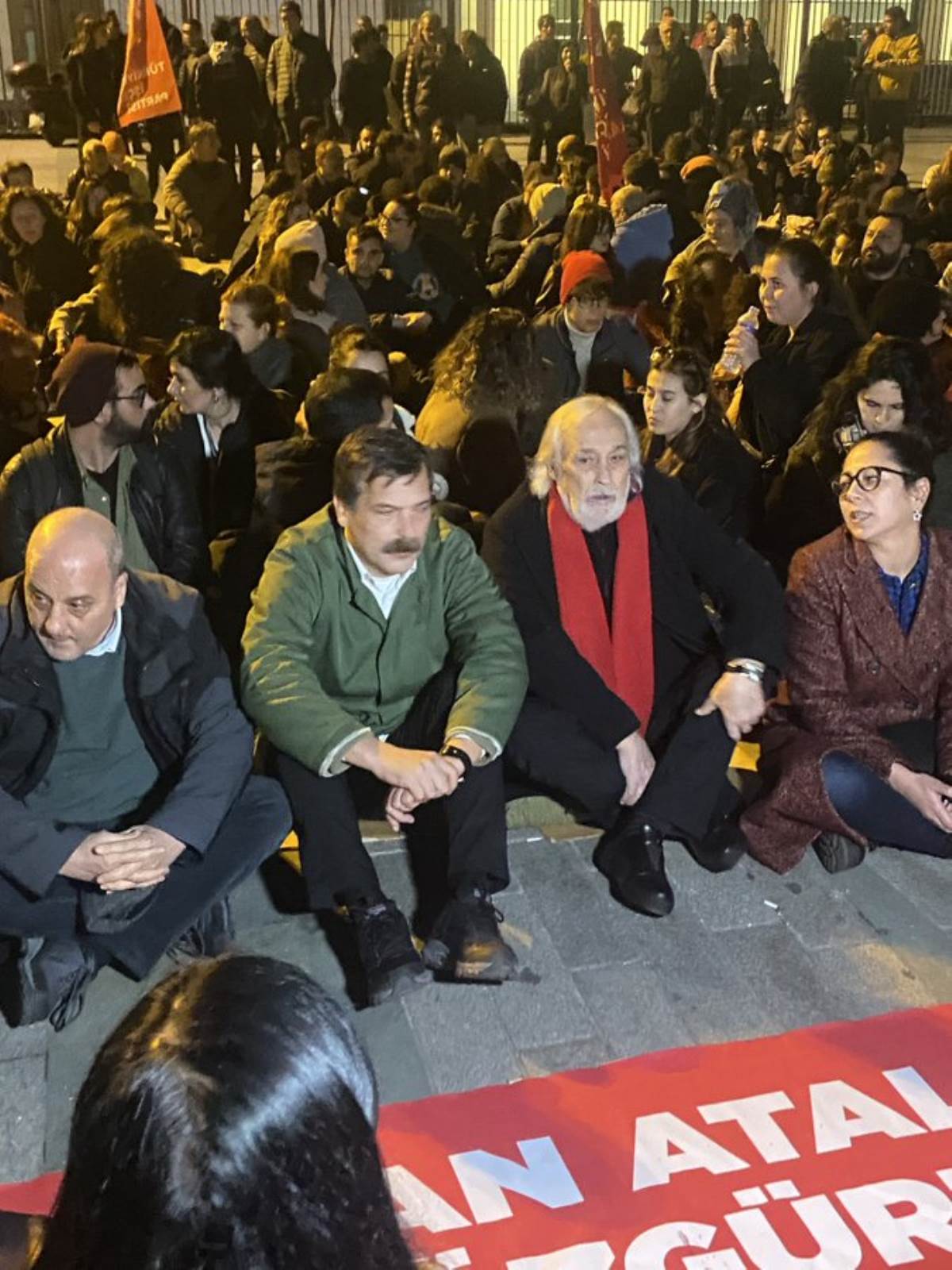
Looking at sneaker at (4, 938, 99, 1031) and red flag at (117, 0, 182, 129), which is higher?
red flag at (117, 0, 182, 129)

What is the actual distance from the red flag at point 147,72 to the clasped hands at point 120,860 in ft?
25.8

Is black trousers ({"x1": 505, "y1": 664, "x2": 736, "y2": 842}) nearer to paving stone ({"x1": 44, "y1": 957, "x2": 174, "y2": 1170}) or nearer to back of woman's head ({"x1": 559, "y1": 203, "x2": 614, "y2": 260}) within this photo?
paving stone ({"x1": 44, "y1": 957, "x2": 174, "y2": 1170})

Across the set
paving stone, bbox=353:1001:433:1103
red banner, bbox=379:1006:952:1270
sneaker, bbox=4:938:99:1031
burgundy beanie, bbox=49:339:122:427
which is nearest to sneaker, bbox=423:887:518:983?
paving stone, bbox=353:1001:433:1103

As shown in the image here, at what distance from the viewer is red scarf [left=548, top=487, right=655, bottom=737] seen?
4289 millimetres

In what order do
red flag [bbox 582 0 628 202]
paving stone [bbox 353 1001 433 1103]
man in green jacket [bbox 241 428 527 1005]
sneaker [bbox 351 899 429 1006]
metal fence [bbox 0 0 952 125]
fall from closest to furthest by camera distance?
paving stone [bbox 353 1001 433 1103] → sneaker [bbox 351 899 429 1006] → man in green jacket [bbox 241 428 527 1005] → red flag [bbox 582 0 628 202] → metal fence [bbox 0 0 952 125]

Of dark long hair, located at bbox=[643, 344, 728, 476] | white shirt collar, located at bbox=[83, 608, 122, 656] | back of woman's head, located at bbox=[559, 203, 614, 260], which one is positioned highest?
back of woman's head, located at bbox=[559, 203, 614, 260]

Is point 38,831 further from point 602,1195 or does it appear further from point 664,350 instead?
point 664,350

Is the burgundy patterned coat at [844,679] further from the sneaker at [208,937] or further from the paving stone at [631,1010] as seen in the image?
the sneaker at [208,937]

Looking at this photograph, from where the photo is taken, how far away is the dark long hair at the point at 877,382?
16.3 ft

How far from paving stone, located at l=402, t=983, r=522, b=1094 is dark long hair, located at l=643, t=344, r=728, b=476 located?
230 centimetres

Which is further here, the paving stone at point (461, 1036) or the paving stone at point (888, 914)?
the paving stone at point (888, 914)

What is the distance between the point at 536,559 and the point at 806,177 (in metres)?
9.34

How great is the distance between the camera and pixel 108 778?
3.72 metres

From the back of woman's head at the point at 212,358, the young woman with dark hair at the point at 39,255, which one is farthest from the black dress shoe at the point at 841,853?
the young woman with dark hair at the point at 39,255
